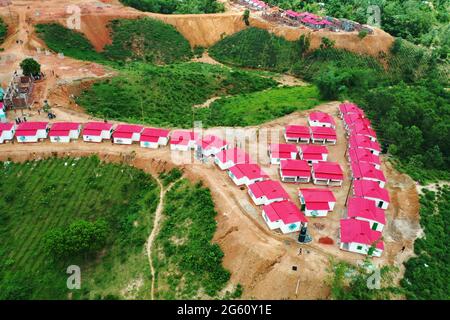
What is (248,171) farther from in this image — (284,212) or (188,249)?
(188,249)

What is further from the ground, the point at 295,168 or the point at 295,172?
the point at 295,168

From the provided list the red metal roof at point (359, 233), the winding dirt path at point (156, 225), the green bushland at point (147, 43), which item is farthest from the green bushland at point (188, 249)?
the green bushland at point (147, 43)

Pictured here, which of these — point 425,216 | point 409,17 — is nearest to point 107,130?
point 425,216

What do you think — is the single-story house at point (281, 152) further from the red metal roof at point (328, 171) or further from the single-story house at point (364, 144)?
the single-story house at point (364, 144)

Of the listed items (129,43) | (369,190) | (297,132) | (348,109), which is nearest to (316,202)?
(369,190)

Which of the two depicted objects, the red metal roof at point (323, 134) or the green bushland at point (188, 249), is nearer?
the green bushland at point (188, 249)

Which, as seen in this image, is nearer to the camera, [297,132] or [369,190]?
[369,190]
